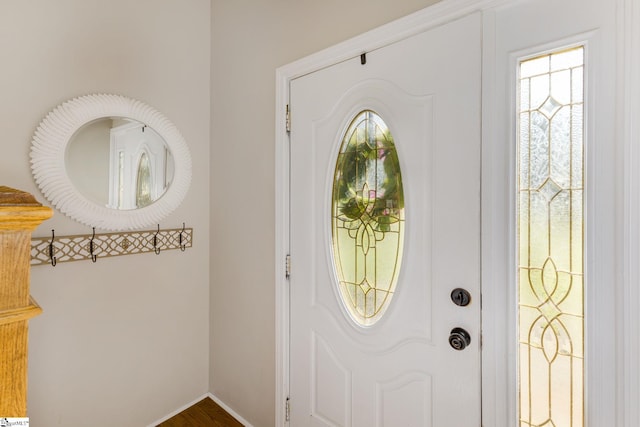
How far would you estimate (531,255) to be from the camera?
978mm

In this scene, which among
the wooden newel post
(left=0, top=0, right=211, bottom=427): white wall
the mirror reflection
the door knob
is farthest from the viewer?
the mirror reflection

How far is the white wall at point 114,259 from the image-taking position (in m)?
1.46

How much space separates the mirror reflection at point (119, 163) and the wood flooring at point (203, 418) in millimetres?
1316

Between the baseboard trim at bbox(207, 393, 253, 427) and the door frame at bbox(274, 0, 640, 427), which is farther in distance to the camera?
the baseboard trim at bbox(207, 393, 253, 427)

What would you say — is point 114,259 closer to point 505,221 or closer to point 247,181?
point 247,181

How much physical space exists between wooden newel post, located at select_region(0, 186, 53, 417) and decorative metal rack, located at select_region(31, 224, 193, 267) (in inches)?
40.2

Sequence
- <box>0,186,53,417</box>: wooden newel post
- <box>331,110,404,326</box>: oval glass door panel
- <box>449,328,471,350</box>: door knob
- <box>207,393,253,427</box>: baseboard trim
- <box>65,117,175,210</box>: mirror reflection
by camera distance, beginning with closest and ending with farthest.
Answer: <box>0,186,53,417</box>: wooden newel post
<box>449,328,471,350</box>: door knob
<box>331,110,404,326</box>: oval glass door panel
<box>65,117,175,210</box>: mirror reflection
<box>207,393,253,427</box>: baseboard trim

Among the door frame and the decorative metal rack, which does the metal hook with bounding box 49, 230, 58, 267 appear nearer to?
the decorative metal rack

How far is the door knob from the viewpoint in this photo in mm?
1071

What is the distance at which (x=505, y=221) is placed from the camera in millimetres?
1004

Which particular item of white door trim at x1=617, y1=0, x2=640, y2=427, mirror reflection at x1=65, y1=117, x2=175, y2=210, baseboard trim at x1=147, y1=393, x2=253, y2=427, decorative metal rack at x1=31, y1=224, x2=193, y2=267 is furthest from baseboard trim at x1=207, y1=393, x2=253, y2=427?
white door trim at x1=617, y1=0, x2=640, y2=427

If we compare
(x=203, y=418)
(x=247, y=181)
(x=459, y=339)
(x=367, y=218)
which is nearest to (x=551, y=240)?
(x=459, y=339)

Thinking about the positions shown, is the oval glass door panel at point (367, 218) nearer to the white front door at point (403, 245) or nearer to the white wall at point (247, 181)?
the white front door at point (403, 245)

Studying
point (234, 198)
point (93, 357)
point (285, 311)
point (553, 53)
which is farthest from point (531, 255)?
point (93, 357)
